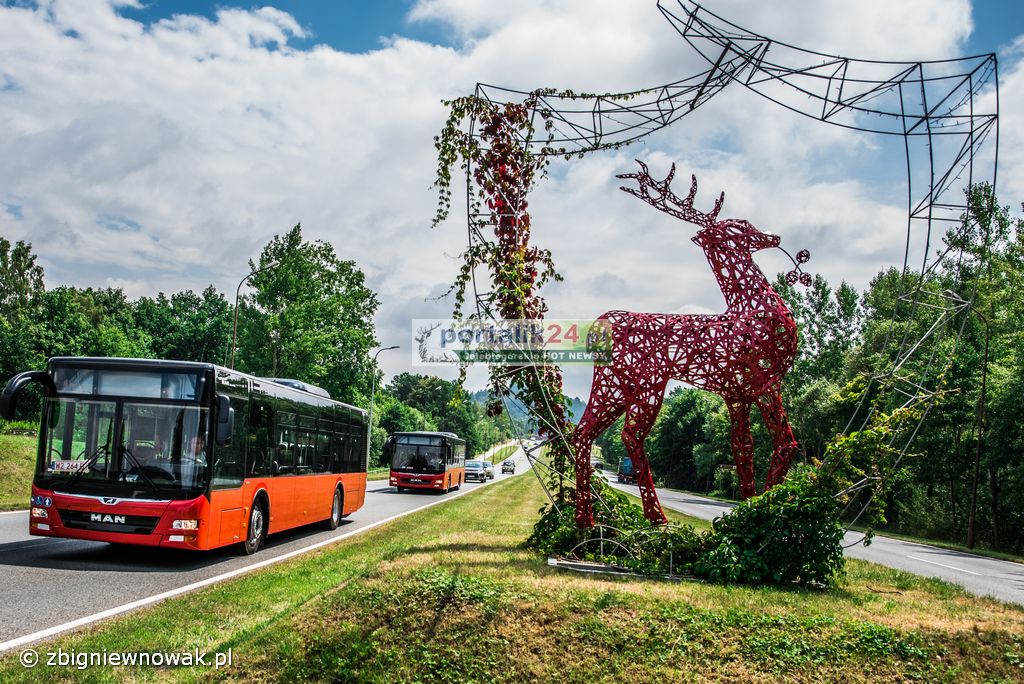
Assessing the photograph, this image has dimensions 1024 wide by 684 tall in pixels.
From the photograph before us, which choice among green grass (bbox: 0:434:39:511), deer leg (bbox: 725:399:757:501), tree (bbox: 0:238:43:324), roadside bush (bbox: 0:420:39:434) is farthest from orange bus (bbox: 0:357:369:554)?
tree (bbox: 0:238:43:324)

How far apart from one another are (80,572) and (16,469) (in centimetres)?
1652

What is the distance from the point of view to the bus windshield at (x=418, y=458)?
3541 cm

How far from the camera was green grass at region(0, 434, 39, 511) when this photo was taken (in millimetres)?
21844

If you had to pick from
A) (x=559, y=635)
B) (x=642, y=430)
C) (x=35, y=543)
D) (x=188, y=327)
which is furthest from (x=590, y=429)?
(x=188, y=327)

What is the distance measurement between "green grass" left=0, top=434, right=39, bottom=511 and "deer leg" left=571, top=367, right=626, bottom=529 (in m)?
15.6

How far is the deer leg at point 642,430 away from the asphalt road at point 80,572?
5779mm

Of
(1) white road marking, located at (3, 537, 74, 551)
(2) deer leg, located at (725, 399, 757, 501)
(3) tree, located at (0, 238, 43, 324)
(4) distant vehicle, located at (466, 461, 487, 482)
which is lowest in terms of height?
(4) distant vehicle, located at (466, 461, 487, 482)

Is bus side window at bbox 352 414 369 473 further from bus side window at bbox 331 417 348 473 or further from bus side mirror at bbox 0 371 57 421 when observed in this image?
bus side mirror at bbox 0 371 57 421

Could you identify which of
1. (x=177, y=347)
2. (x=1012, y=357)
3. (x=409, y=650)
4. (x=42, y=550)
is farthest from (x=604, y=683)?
(x=177, y=347)

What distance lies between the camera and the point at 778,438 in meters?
9.88

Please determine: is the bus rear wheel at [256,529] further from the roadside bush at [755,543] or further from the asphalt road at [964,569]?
the asphalt road at [964,569]

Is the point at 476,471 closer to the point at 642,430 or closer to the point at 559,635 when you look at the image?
the point at 642,430

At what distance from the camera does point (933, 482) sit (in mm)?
33375

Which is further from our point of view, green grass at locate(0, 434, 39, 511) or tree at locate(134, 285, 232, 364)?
tree at locate(134, 285, 232, 364)
